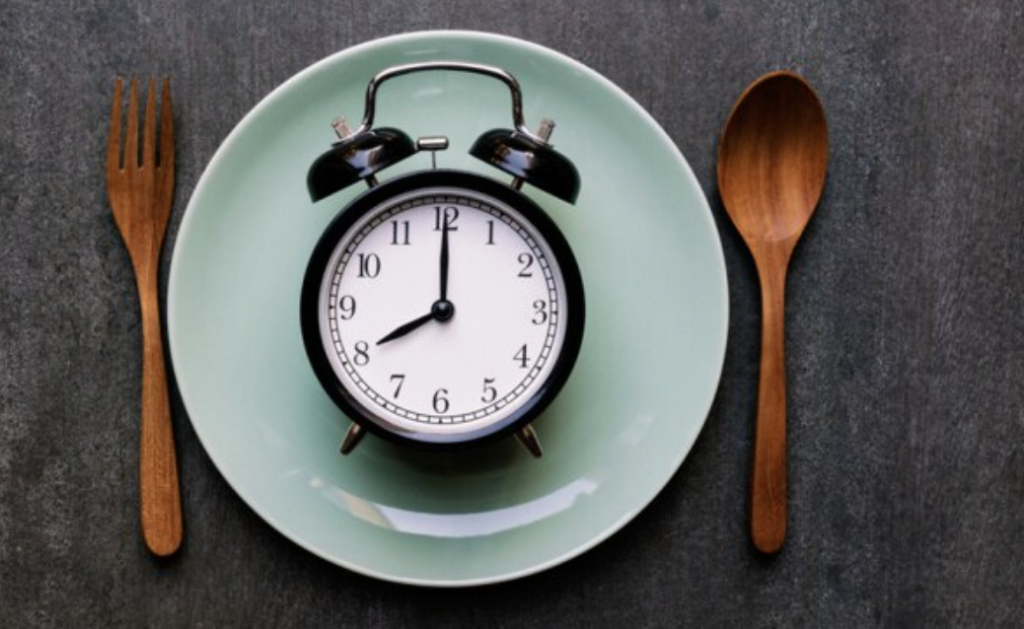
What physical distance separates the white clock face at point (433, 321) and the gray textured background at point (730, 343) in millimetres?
240

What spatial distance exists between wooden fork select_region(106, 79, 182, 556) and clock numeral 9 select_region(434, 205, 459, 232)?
0.32m

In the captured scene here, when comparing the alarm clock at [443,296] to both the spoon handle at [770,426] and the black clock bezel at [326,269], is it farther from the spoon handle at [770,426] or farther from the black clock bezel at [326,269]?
the spoon handle at [770,426]

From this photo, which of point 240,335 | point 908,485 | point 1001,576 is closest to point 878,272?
point 908,485

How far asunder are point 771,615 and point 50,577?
81 cm

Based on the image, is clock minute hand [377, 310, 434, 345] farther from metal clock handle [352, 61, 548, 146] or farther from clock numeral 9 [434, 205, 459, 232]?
metal clock handle [352, 61, 548, 146]

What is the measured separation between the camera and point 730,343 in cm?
117

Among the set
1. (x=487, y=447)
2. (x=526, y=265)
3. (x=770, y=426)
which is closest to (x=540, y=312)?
(x=526, y=265)

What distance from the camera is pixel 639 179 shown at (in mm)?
1130

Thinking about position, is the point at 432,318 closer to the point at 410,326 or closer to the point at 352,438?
the point at 410,326

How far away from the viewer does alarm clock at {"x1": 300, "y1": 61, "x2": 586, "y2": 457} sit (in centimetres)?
102

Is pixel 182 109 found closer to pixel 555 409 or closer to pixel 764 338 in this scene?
pixel 555 409

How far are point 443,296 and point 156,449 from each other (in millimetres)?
370

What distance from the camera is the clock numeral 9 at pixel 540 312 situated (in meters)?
1.04

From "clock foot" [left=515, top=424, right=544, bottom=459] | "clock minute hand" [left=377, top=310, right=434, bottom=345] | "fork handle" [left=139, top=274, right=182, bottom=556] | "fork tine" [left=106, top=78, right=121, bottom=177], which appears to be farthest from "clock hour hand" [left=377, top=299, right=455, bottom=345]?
"fork tine" [left=106, top=78, right=121, bottom=177]
